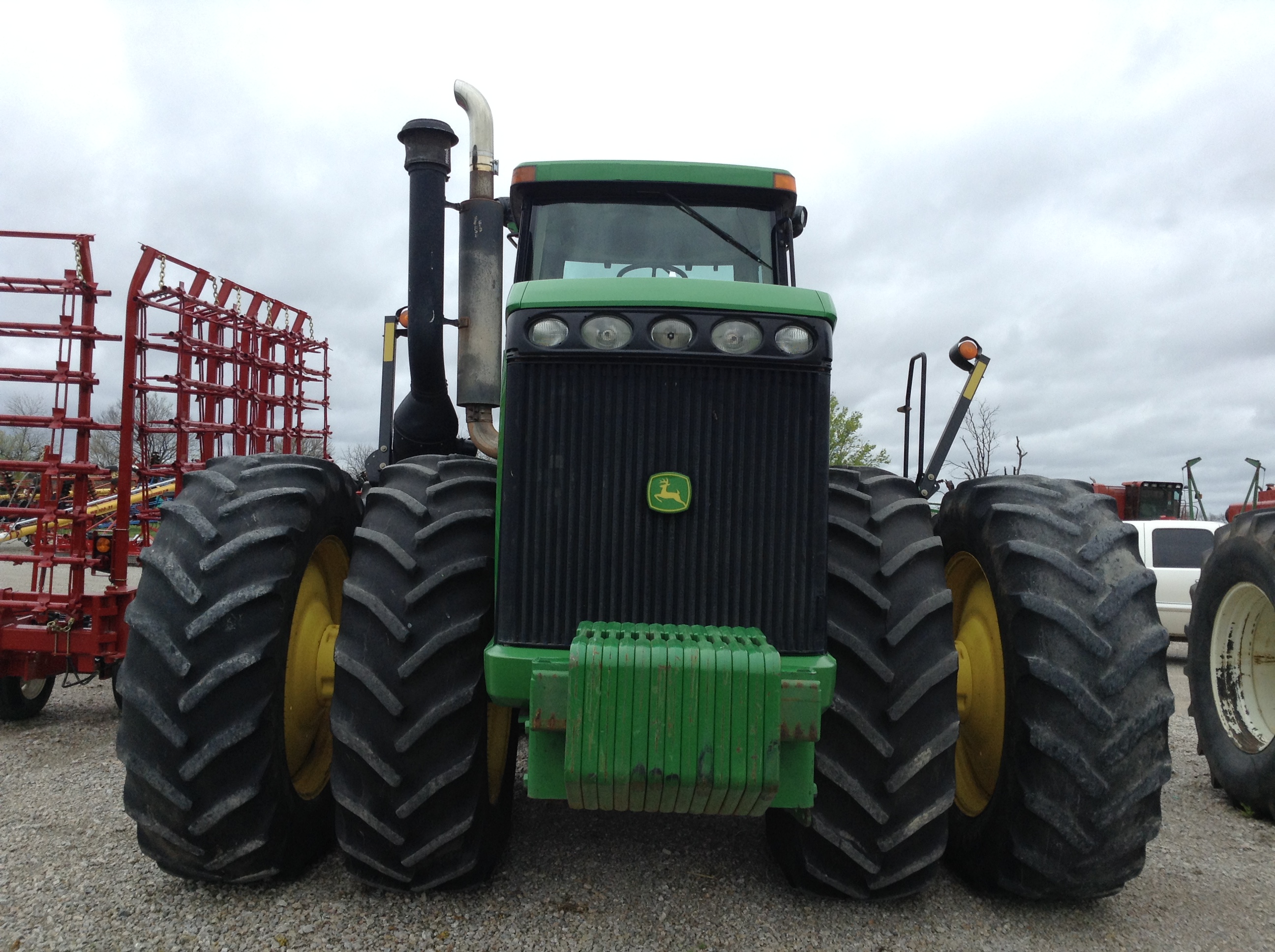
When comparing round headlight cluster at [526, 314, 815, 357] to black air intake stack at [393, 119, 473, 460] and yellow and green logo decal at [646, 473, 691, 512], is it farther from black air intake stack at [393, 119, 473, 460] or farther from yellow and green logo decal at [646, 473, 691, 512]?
black air intake stack at [393, 119, 473, 460]

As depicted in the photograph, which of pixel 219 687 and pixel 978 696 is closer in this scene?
pixel 219 687

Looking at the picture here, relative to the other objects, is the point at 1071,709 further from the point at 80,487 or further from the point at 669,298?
the point at 80,487

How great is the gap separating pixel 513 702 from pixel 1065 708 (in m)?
1.78

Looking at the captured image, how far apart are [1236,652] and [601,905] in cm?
384

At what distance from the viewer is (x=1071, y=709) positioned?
295 cm

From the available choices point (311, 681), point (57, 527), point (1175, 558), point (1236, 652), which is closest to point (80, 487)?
point (57, 527)

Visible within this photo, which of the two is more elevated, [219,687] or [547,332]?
[547,332]

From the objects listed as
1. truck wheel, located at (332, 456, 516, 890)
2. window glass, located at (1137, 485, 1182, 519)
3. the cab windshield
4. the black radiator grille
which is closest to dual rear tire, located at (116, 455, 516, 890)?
truck wheel, located at (332, 456, 516, 890)

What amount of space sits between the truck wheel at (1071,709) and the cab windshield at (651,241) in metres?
1.57

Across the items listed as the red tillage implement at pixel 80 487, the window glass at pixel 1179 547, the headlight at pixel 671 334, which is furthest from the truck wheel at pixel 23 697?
the window glass at pixel 1179 547

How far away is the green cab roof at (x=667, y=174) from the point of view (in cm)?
386

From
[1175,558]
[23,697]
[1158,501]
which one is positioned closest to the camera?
[23,697]

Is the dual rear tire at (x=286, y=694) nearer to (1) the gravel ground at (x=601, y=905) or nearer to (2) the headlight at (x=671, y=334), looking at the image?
(1) the gravel ground at (x=601, y=905)

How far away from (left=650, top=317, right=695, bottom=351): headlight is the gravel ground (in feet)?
6.14
